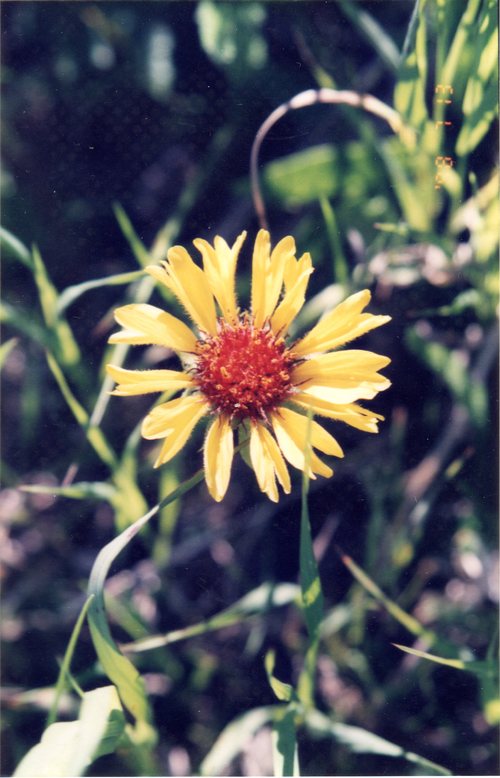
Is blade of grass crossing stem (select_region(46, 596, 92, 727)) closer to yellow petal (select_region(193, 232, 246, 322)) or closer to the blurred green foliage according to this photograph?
the blurred green foliage

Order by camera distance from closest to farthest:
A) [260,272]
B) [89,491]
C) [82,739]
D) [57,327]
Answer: [82,739] → [260,272] → [89,491] → [57,327]

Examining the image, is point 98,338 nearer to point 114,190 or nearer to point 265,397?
point 114,190

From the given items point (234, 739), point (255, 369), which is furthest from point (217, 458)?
point (234, 739)

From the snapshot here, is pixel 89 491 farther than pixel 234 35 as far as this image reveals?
No

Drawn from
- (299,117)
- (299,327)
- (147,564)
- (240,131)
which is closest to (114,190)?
(240,131)

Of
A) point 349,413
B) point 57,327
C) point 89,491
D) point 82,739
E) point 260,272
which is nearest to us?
point 82,739

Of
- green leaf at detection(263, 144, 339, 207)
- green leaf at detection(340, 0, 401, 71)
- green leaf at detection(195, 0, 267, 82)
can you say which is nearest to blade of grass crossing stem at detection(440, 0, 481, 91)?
green leaf at detection(340, 0, 401, 71)

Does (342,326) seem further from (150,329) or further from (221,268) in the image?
(150,329)
